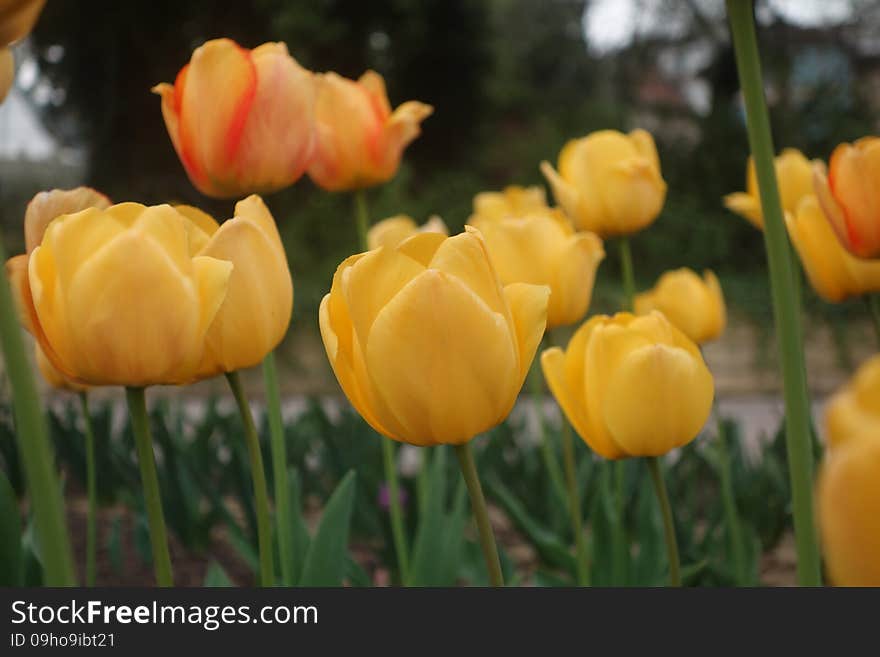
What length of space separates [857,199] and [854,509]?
0.37 meters

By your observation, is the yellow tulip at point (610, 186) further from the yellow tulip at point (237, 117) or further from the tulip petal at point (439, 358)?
the tulip petal at point (439, 358)

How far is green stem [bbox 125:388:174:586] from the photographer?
0.40 m

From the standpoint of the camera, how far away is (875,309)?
2.08ft

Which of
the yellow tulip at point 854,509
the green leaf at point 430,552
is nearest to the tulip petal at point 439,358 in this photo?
the yellow tulip at point 854,509

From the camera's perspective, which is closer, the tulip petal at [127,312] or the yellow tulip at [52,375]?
the tulip petal at [127,312]

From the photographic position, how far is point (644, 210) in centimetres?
94

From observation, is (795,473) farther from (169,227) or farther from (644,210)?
(644,210)

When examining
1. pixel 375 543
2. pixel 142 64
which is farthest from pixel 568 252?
pixel 142 64

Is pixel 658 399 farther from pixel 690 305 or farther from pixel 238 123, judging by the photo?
pixel 690 305

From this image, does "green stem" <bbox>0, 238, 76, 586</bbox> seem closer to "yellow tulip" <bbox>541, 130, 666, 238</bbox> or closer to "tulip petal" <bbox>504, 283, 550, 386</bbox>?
"tulip petal" <bbox>504, 283, 550, 386</bbox>

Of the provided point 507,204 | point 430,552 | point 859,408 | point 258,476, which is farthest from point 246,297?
point 507,204

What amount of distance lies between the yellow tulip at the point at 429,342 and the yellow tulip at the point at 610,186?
20.0 inches

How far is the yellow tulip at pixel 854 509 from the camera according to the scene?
0.19 metres

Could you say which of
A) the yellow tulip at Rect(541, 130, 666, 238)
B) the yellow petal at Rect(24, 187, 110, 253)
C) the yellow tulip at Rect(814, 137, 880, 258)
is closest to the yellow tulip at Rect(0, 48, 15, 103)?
the yellow petal at Rect(24, 187, 110, 253)
